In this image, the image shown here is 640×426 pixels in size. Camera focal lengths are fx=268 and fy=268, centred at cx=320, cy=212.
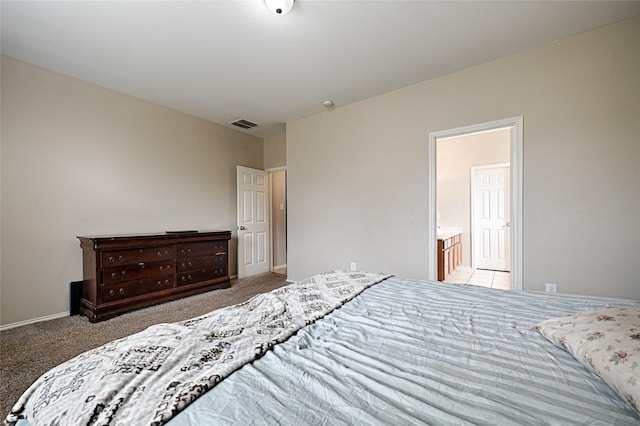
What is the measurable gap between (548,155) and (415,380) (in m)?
2.74

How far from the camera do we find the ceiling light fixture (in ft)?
6.26

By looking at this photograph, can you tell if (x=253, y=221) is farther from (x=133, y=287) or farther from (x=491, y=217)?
(x=491, y=217)

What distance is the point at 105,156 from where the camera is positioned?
324 cm

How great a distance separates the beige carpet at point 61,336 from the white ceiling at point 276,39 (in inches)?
104

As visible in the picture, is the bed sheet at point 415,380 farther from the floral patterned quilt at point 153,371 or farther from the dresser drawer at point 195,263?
the dresser drawer at point 195,263

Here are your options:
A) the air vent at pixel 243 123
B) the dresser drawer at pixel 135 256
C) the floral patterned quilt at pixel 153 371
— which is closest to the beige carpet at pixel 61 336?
the dresser drawer at pixel 135 256

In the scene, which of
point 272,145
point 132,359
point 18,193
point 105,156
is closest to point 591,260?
point 132,359

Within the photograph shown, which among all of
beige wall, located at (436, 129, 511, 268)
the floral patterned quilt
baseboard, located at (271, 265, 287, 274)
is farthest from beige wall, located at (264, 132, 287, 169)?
the floral patterned quilt

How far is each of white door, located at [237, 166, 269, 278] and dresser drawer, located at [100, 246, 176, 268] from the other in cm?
137

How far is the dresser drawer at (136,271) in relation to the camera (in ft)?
9.36

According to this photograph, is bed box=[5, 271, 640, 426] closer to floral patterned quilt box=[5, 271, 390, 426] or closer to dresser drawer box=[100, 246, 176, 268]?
floral patterned quilt box=[5, 271, 390, 426]

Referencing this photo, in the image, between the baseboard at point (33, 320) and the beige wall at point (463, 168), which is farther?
the beige wall at point (463, 168)

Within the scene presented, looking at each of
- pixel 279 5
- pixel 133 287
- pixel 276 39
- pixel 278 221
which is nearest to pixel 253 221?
pixel 278 221

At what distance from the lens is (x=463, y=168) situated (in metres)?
5.21
